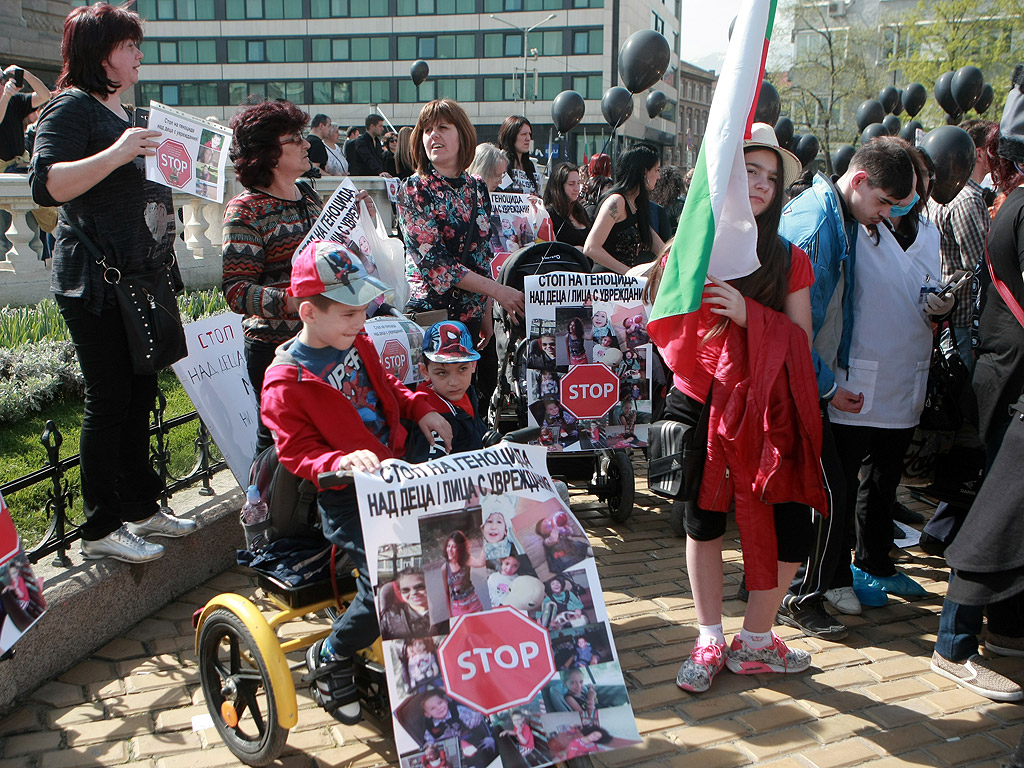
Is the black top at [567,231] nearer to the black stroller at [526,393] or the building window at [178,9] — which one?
the black stroller at [526,393]

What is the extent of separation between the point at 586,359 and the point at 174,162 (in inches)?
95.0

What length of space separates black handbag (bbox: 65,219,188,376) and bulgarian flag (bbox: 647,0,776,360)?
204 cm

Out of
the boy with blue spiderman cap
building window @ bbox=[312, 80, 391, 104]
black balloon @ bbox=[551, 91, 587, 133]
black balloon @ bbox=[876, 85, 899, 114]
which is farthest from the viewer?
building window @ bbox=[312, 80, 391, 104]

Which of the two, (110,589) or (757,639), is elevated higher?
(110,589)

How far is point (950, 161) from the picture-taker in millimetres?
5797

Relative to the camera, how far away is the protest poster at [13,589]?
8.70 feet

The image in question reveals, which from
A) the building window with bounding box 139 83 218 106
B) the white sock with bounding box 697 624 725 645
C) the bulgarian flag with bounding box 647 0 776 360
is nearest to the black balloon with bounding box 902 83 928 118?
the bulgarian flag with bounding box 647 0 776 360

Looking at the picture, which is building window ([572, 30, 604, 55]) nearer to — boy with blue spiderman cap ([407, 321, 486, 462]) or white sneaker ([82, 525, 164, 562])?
boy with blue spiderman cap ([407, 321, 486, 462])

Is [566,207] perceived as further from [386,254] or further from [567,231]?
[386,254]

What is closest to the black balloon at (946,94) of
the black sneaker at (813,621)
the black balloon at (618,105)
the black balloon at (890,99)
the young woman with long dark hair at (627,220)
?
the black balloon at (890,99)

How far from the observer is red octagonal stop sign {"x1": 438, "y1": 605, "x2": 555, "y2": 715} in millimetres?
2436

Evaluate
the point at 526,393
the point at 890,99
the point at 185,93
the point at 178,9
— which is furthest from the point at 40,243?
the point at 178,9

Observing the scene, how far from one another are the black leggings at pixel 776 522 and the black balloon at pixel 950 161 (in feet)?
10.2

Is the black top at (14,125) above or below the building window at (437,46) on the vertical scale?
below
